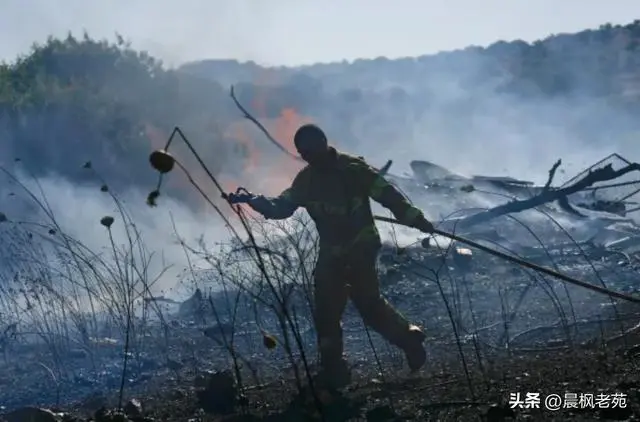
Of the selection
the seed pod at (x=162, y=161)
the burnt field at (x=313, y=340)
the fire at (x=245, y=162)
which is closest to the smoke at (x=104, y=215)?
the fire at (x=245, y=162)

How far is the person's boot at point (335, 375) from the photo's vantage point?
562cm

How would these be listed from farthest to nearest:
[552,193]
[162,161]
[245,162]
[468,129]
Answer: [468,129], [245,162], [552,193], [162,161]

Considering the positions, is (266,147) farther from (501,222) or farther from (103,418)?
(103,418)

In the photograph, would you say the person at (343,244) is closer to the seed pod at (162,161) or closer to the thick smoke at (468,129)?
the seed pod at (162,161)

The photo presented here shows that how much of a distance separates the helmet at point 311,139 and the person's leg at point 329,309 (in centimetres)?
69

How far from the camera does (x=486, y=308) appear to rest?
8336 mm

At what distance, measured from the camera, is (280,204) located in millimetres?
5773

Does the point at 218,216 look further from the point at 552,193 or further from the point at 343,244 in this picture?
the point at 343,244

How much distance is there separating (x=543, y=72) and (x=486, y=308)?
3279 cm

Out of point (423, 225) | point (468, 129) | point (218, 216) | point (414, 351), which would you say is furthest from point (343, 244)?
point (468, 129)

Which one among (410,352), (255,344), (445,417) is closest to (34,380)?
(255,344)

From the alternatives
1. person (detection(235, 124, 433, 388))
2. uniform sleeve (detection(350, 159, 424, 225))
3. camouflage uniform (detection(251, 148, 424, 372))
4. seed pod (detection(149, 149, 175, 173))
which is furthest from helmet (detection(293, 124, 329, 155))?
seed pod (detection(149, 149, 175, 173))

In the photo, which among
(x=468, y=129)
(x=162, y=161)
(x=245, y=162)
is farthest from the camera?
(x=468, y=129)

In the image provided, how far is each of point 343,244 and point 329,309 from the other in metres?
0.44
